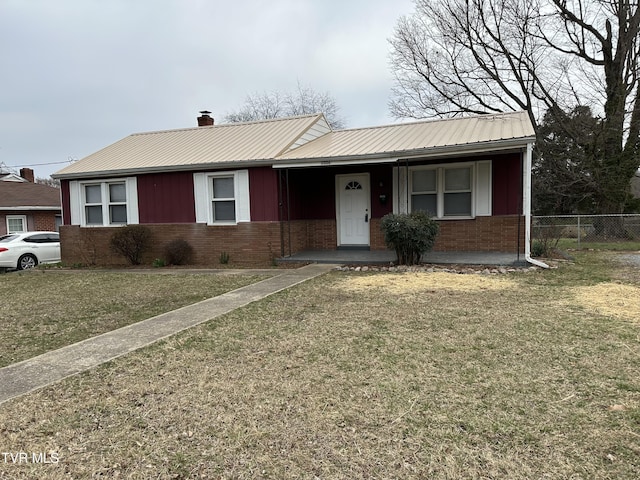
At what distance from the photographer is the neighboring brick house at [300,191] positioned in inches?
453

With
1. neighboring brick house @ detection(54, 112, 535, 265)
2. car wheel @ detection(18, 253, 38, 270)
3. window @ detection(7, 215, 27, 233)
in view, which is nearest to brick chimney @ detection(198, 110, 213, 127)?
neighboring brick house @ detection(54, 112, 535, 265)

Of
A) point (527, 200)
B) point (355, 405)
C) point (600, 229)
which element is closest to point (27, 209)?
point (527, 200)

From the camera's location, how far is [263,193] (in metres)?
12.2

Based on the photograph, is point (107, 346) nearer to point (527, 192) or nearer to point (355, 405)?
point (355, 405)

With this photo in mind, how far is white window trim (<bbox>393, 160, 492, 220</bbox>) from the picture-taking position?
11633 millimetres

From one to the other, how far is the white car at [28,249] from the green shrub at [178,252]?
573 cm

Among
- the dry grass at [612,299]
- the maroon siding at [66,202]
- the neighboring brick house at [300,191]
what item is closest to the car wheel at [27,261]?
the neighboring brick house at [300,191]

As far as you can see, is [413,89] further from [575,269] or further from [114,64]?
[575,269]

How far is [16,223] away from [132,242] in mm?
15353

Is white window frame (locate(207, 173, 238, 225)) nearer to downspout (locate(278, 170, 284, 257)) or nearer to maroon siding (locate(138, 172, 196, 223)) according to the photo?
maroon siding (locate(138, 172, 196, 223))

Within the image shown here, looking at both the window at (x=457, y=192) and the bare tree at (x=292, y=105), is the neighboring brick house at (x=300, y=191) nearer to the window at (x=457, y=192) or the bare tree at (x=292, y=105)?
the window at (x=457, y=192)

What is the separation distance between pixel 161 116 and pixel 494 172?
28.7 metres

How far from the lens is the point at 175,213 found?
13148mm

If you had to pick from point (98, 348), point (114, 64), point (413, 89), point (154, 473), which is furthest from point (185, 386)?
point (413, 89)
